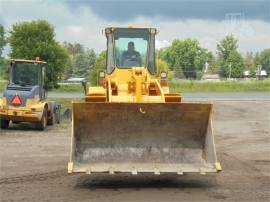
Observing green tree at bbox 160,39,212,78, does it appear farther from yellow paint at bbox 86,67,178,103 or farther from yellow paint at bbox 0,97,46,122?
yellow paint at bbox 86,67,178,103

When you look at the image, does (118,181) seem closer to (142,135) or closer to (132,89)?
(142,135)

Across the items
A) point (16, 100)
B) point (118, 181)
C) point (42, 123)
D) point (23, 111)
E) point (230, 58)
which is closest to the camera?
point (118, 181)

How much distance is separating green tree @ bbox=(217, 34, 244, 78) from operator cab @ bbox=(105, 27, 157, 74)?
54.3 meters

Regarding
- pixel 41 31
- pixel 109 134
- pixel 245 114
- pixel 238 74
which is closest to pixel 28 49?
pixel 41 31

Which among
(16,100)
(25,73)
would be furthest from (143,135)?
(25,73)

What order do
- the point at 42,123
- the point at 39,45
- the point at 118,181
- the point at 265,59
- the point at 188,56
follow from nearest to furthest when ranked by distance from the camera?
the point at 118,181 < the point at 42,123 < the point at 39,45 < the point at 188,56 < the point at 265,59

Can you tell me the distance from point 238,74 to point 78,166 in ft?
194

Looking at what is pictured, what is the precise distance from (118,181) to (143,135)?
826mm

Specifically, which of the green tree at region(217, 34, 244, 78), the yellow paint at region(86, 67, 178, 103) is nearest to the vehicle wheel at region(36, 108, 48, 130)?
the yellow paint at region(86, 67, 178, 103)

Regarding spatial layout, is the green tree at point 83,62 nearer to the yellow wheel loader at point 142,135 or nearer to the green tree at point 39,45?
the green tree at point 39,45

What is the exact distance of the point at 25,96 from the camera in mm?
16422

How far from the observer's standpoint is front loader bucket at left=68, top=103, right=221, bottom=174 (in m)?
8.41

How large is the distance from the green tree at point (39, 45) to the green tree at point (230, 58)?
129 ft

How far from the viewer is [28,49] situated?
26.8m
